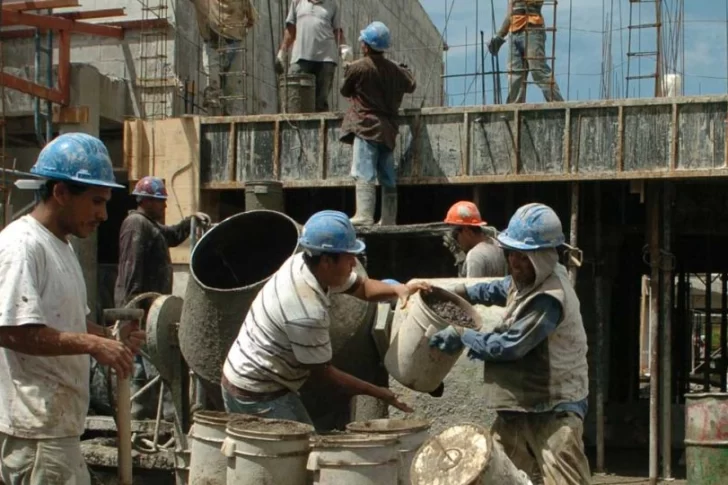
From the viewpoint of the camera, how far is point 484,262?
706 centimetres

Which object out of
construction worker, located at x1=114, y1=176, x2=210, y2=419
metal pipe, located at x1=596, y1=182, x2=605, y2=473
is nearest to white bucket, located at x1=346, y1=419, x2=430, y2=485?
construction worker, located at x1=114, y1=176, x2=210, y2=419

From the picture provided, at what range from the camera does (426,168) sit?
35.0 feet

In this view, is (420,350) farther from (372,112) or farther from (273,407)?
(372,112)

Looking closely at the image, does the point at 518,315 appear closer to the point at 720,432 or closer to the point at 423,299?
the point at 423,299

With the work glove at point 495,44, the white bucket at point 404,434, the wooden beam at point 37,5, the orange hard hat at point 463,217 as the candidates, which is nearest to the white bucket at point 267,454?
the white bucket at point 404,434

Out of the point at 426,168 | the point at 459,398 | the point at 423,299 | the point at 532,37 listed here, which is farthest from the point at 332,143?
the point at 423,299

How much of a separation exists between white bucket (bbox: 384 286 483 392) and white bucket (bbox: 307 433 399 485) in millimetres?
Result: 950

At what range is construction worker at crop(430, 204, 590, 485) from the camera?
4.82 m

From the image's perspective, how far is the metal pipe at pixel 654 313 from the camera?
10.1 meters

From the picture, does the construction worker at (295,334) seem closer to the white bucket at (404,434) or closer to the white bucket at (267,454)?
the white bucket at (404,434)

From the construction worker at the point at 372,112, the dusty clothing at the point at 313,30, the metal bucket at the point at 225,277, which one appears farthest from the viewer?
the dusty clothing at the point at 313,30

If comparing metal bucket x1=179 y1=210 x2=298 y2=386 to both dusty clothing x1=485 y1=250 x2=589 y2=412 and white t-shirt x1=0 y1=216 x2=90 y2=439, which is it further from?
white t-shirt x1=0 y1=216 x2=90 y2=439

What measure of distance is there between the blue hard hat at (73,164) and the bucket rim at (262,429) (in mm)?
1350

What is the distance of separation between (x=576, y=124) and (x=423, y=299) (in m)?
5.14
